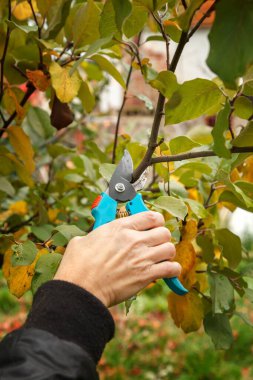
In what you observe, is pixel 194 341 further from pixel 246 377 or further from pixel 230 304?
pixel 230 304

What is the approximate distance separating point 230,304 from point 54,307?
443 mm

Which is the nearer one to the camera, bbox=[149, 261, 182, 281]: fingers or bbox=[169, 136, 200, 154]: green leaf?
bbox=[149, 261, 182, 281]: fingers

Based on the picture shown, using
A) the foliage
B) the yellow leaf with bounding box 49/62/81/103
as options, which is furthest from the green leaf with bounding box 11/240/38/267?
the yellow leaf with bounding box 49/62/81/103

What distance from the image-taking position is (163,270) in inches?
31.6

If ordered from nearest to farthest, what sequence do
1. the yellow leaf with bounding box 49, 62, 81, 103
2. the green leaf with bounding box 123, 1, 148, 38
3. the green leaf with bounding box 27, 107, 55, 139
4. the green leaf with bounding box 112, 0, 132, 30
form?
the green leaf with bounding box 112, 0, 132, 30, the green leaf with bounding box 123, 1, 148, 38, the yellow leaf with bounding box 49, 62, 81, 103, the green leaf with bounding box 27, 107, 55, 139

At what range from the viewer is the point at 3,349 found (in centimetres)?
71

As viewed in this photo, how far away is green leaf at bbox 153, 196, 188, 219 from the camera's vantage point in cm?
91

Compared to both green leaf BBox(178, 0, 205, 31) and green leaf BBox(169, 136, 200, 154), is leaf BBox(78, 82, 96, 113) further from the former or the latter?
→ green leaf BBox(178, 0, 205, 31)

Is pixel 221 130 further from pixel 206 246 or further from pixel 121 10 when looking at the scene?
pixel 206 246

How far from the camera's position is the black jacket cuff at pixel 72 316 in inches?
28.3

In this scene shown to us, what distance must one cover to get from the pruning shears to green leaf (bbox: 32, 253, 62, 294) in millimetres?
97

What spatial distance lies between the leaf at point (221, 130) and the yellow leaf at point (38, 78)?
1.52 ft

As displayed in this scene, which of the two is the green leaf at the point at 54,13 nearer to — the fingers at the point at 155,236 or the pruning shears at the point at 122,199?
the pruning shears at the point at 122,199

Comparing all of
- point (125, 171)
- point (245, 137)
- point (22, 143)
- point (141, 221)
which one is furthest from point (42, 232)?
point (245, 137)
